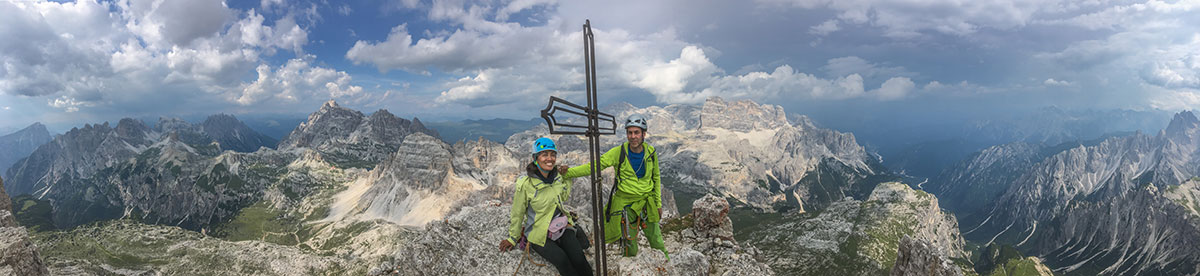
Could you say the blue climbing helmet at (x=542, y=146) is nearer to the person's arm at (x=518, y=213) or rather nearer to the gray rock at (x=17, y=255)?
the person's arm at (x=518, y=213)

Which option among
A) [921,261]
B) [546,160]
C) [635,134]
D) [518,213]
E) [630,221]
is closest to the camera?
[546,160]

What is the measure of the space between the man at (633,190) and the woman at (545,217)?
3.00 ft

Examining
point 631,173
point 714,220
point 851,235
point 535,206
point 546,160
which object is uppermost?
point 546,160

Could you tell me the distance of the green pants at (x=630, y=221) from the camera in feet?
42.8

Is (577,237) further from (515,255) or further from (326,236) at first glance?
(326,236)

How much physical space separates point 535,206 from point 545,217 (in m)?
0.41

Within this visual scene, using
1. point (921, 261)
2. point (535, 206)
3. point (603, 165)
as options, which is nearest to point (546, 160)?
point (535, 206)

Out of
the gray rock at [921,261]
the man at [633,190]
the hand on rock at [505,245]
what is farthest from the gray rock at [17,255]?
the gray rock at [921,261]

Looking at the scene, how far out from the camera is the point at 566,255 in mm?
11078

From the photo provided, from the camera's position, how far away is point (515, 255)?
11672 millimetres

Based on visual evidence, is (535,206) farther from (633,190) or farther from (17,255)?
(17,255)

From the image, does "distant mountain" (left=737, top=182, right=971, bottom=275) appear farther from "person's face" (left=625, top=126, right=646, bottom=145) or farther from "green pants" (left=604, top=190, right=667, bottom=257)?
"person's face" (left=625, top=126, right=646, bottom=145)

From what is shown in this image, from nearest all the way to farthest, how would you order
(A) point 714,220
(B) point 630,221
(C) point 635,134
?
(C) point 635,134, (B) point 630,221, (A) point 714,220

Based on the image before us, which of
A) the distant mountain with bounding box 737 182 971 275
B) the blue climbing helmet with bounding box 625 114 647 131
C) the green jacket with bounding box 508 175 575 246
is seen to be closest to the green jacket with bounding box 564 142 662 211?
the blue climbing helmet with bounding box 625 114 647 131
